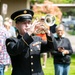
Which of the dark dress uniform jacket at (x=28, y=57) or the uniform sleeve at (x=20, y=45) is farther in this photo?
the dark dress uniform jacket at (x=28, y=57)

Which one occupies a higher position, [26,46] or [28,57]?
[26,46]

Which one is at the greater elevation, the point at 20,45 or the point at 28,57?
the point at 20,45

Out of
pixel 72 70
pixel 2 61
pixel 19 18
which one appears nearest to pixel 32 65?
pixel 19 18

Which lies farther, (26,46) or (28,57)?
(28,57)

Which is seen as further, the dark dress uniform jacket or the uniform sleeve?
the dark dress uniform jacket

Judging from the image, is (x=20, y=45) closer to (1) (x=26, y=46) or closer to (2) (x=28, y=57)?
(1) (x=26, y=46)

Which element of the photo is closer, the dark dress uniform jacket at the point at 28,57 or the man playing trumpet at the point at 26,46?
the man playing trumpet at the point at 26,46

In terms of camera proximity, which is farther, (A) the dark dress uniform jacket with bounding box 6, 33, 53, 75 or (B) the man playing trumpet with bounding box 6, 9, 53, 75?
(A) the dark dress uniform jacket with bounding box 6, 33, 53, 75

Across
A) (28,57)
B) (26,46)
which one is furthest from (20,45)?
(28,57)

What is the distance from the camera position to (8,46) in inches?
172

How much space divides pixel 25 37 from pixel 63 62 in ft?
12.3

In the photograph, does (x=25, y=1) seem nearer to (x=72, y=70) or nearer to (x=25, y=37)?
(x=72, y=70)

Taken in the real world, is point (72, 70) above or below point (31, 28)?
below

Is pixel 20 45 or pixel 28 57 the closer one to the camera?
pixel 20 45
